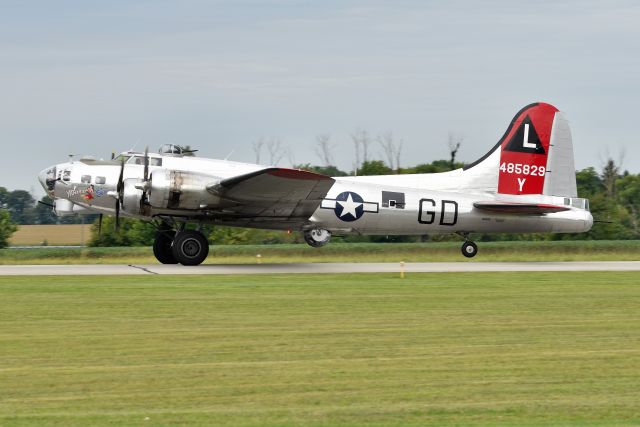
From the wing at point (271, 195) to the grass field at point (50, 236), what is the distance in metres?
31.5

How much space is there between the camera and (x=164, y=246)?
86.9 feet

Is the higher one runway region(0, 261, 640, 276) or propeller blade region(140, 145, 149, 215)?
propeller blade region(140, 145, 149, 215)

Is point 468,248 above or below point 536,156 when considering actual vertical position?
below

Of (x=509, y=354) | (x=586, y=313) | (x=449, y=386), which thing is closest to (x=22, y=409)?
(x=449, y=386)

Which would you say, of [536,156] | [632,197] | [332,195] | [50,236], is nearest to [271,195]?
[332,195]

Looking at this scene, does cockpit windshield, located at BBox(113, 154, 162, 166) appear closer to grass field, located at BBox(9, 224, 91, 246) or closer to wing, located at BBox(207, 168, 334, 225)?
wing, located at BBox(207, 168, 334, 225)

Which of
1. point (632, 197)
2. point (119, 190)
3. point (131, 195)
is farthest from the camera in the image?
point (632, 197)

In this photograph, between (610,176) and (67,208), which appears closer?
(67,208)

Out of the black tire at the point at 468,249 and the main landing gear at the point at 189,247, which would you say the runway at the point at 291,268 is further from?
the black tire at the point at 468,249

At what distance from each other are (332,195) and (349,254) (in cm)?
712

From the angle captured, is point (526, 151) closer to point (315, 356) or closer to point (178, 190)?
point (178, 190)

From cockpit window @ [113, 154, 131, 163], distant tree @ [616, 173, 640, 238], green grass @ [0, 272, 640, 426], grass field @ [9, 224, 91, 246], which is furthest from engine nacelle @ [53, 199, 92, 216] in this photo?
grass field @ [9, 224, 91, 246]

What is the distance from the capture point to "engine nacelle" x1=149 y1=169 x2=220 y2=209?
2347 cm

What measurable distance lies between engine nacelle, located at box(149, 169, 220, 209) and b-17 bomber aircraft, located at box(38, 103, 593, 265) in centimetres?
3
